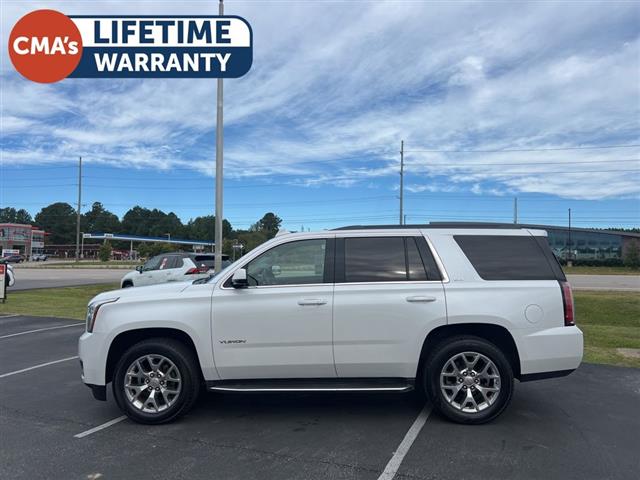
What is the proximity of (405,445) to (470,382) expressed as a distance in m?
0.98

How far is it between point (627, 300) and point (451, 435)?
16596 millimetres

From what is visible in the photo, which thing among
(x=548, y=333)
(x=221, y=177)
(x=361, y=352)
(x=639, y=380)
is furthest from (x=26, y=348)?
(x=639, y=380)

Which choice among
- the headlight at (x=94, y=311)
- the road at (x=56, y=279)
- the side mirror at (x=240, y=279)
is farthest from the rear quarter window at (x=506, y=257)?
the road at (x=56, y=279)

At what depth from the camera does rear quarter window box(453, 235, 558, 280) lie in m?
4.95

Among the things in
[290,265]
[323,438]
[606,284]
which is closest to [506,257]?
[290,265]

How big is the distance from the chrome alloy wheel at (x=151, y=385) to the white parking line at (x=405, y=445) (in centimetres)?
218

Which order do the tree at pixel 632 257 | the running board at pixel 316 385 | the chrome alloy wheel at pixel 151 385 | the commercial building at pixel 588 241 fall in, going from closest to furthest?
the running board at pixel 316 385 < the chrome alloy wheel at pixel 151 385 < the tree at pixel 632 257 < the commercial building at pixel 588 241

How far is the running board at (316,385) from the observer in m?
4.70

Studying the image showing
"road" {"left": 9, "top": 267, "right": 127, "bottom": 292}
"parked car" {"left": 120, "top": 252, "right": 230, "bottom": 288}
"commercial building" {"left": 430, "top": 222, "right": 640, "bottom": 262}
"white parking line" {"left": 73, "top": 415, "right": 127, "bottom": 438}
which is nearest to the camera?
"white parking line" {"left": 73, "top": 415, "right": 127, "bottom": 438}

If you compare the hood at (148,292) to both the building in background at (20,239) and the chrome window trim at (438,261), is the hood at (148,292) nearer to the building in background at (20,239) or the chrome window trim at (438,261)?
the chrome window trim at (438,261)

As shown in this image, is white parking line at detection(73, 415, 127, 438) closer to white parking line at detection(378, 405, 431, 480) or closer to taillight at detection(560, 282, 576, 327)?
white parking line at detection(378, 405, 431, 480)

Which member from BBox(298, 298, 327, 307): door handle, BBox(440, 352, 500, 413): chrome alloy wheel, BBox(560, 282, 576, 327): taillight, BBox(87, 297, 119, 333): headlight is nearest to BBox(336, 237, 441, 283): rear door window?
BBox(298, 298, 327, 307): door handle

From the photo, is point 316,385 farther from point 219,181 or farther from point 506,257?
point 219,181

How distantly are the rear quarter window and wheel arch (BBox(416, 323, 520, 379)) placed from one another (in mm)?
507
